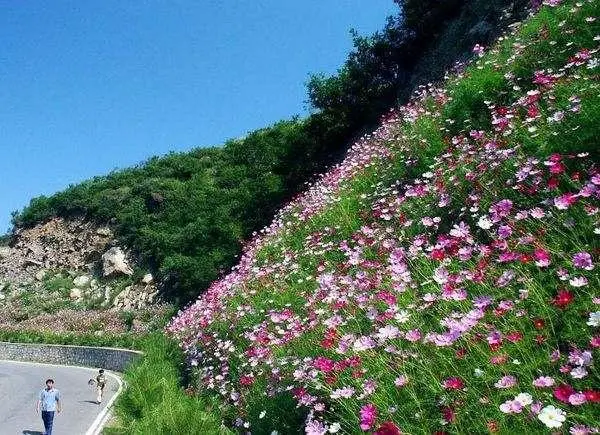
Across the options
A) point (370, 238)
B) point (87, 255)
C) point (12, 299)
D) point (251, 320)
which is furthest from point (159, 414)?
point (12, 299)

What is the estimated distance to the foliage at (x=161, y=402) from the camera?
7.26 m

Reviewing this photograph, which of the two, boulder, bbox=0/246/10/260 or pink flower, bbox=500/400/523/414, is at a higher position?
boulder, bbox=0/246/10/260

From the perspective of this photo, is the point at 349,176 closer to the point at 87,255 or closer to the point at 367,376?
the point at 367,376

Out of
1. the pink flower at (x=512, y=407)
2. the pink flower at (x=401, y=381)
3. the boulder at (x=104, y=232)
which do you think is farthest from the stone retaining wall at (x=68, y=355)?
the pink flower at (x=512, y=407)

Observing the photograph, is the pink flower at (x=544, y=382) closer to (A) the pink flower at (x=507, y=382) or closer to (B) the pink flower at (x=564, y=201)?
(A) the pink flower at (x=507, y=382)

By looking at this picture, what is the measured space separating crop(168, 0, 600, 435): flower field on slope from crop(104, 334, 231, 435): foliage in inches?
16.2

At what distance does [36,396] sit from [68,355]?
9.62 m

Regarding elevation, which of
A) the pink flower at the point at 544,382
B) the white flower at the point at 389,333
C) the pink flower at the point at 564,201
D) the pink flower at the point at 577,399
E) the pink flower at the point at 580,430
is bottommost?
the pink flower at the point at 580,430

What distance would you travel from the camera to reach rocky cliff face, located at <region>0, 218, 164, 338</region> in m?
32.5

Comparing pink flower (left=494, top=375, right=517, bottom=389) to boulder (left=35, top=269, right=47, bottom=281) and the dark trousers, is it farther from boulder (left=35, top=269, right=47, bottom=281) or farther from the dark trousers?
boulder (left=35, top=269, right=47, bottom=281)

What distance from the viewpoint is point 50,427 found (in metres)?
13.0

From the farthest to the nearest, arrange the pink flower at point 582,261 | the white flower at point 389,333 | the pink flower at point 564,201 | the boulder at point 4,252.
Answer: the boulder at point 4,252, the pink flower at point 564,201, the white flower at point 389,333, the pink flower at point 582,261

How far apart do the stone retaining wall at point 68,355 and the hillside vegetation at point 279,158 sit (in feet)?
16.0

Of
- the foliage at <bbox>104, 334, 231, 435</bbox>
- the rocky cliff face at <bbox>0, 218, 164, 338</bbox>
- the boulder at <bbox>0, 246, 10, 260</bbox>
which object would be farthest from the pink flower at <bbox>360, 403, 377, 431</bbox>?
the boulder at <bbox>0, 246, 10, 260</bbox>
